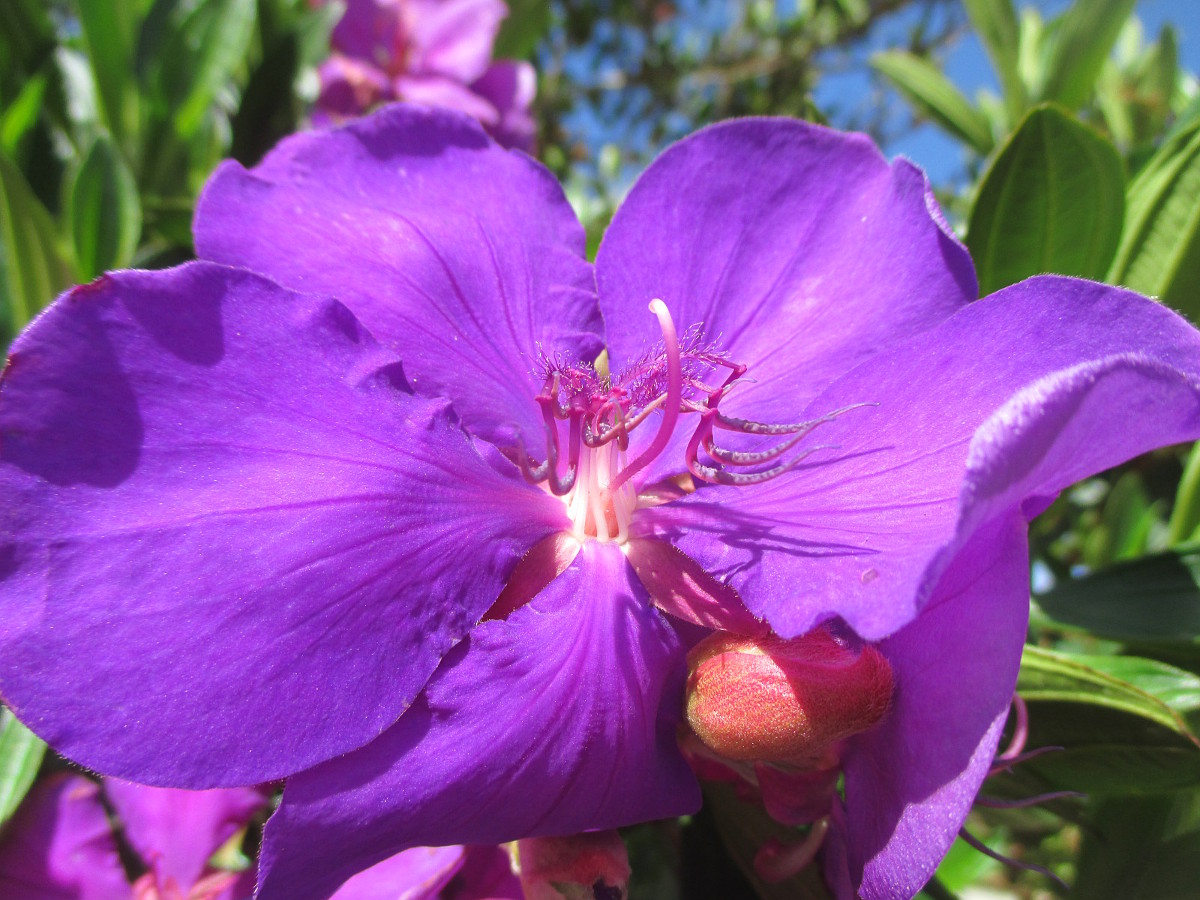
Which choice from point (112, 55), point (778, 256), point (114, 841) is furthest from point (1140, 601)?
point (112, 55)

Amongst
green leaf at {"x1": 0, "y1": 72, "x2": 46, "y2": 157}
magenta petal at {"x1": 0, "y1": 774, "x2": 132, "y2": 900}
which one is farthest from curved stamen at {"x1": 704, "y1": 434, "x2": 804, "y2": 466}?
green leaf at {"x1": 0, "y1": 72, "x2": 46, "y2": 157}

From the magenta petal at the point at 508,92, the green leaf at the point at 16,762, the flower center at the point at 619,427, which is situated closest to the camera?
the flower center at the point at 619,427

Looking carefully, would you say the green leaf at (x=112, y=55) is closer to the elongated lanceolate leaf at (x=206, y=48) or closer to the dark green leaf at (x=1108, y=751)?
the elongated lanceolate leaf at (x=206, y=48)

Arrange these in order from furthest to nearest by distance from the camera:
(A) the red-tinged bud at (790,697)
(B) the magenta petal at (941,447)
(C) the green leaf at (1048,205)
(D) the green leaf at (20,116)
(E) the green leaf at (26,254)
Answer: (D) the green leaf at (20,116) → (E) the green leaf at (26,254) → (C) the green leaf at (1048,205) → (A) the red-tinged bud at (790,697) → (B) the magenta petal at (941,447)

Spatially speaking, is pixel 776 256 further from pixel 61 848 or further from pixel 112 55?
pixel 112 55

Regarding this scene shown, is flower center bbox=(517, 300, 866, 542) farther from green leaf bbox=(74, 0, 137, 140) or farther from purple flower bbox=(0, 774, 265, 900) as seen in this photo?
green leaf bbox=(74, 0, 137, 140)

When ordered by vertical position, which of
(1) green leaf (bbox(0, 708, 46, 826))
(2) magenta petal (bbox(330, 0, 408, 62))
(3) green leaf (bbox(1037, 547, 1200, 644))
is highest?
(2) magenta petal (bbox(330, 0, 408, 62))

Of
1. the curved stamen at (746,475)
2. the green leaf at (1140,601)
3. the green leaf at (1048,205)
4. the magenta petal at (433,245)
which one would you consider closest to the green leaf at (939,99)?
the green leaf at (1048,205)

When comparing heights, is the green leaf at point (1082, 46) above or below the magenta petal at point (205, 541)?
above
